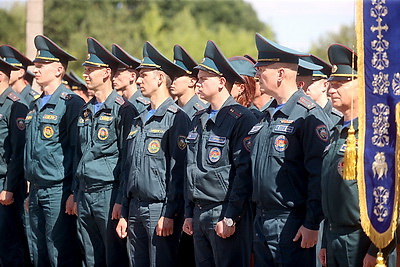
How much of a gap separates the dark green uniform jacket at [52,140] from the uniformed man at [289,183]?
260 cm

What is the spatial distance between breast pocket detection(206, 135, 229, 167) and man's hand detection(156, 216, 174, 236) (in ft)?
2.40

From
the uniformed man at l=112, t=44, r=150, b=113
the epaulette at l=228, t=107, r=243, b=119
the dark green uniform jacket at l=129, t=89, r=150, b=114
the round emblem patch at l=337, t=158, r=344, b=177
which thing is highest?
the uniformed man at l=112, t=44, r=150, b=113

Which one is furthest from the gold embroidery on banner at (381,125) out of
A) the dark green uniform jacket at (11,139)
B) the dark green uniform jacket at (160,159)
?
the dark green uniform jacket at (11,139)

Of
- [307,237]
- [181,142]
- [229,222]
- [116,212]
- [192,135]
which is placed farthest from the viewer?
[116,212]

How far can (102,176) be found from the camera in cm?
683

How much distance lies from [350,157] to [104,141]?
301cm

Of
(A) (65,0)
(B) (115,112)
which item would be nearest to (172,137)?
(B) (115,112)

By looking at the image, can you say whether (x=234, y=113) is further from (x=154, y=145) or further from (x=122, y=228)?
(x=122, y=228)

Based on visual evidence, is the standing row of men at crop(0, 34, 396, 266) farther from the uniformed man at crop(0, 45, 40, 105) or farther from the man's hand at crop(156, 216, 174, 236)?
the uniformed man at crop(0, 45, 40, 105)

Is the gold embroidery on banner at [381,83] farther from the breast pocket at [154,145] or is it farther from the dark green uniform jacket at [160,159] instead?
the breast pocket at [154,145]

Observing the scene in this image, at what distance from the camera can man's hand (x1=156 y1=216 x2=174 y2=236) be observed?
621 centimetres

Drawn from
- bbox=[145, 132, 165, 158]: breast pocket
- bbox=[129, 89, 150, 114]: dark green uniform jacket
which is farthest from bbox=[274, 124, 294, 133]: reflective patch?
bbox=[129, 89, 150, 114]: dark green uniform jacket

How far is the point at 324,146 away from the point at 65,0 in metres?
31.0

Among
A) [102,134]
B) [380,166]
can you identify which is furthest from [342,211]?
[102,134]
